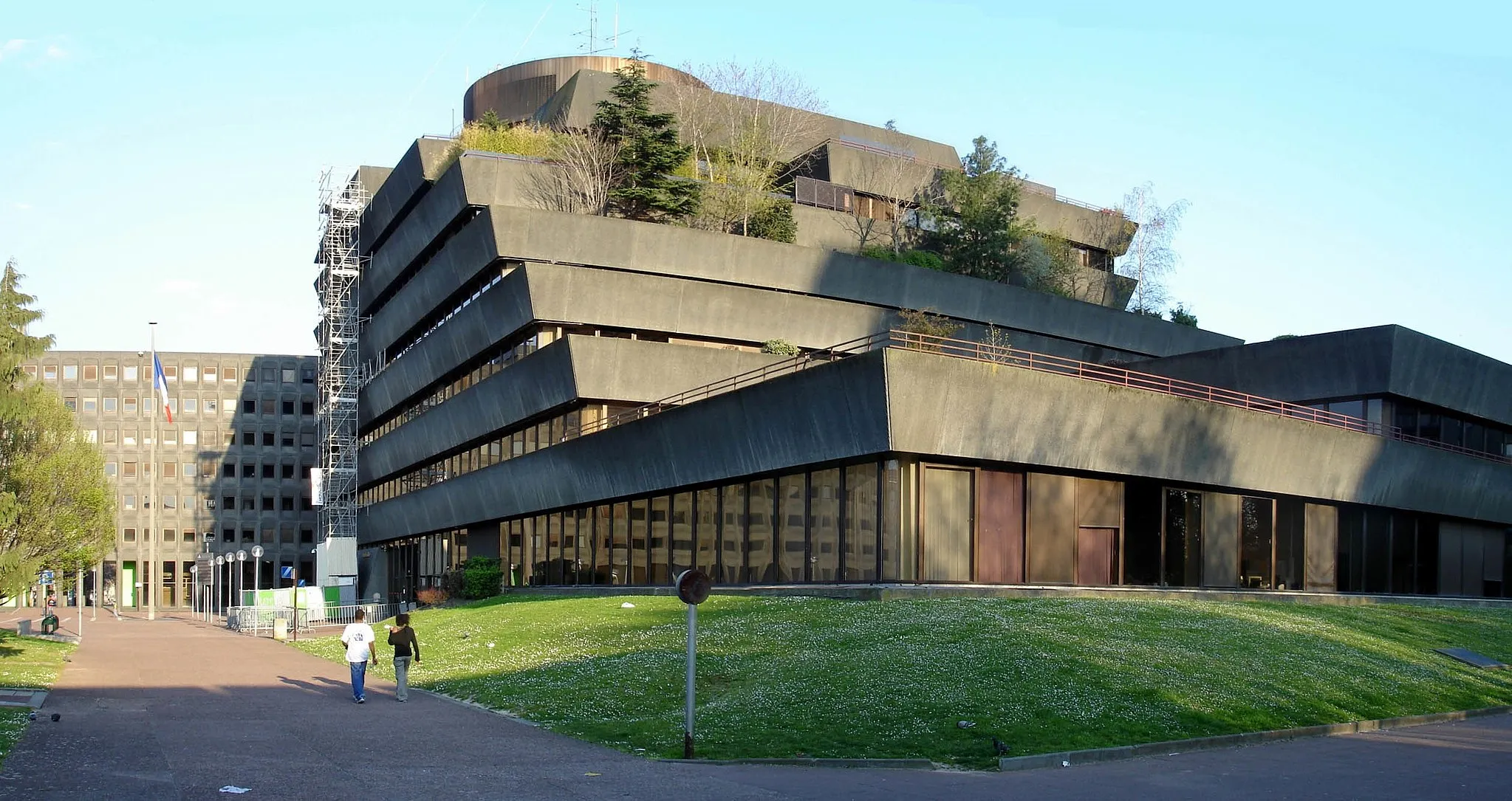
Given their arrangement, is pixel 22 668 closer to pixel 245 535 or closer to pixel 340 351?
pixel 340 351

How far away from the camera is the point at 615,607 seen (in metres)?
35.2

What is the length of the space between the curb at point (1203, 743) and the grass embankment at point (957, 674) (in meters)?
0.22

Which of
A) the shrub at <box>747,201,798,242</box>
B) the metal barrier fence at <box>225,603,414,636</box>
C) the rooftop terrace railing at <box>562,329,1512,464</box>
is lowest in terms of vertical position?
the metal barrier fence at <box>225,603,414,636</box>

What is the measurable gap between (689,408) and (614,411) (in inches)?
429

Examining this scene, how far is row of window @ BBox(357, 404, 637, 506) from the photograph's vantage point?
50.8 m

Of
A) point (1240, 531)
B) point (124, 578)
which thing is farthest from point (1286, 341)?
point (124, 578)

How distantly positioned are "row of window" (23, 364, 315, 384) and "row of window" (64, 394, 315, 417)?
1.62 m

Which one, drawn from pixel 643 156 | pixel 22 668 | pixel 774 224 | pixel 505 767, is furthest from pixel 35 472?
pixel 774 224

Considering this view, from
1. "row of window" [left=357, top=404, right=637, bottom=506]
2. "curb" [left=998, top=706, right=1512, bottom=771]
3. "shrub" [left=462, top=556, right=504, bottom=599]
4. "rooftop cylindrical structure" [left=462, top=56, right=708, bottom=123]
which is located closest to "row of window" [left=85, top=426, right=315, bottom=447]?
"row of window" [left=357, top=404, right=637, bottom=506]

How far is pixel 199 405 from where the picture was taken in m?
117

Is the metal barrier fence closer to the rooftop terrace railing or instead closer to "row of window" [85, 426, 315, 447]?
the rooftop terrace railing

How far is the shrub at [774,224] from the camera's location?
58844 mm

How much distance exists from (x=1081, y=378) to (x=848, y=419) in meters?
6.77

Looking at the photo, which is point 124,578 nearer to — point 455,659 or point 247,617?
Result: point 247,617
